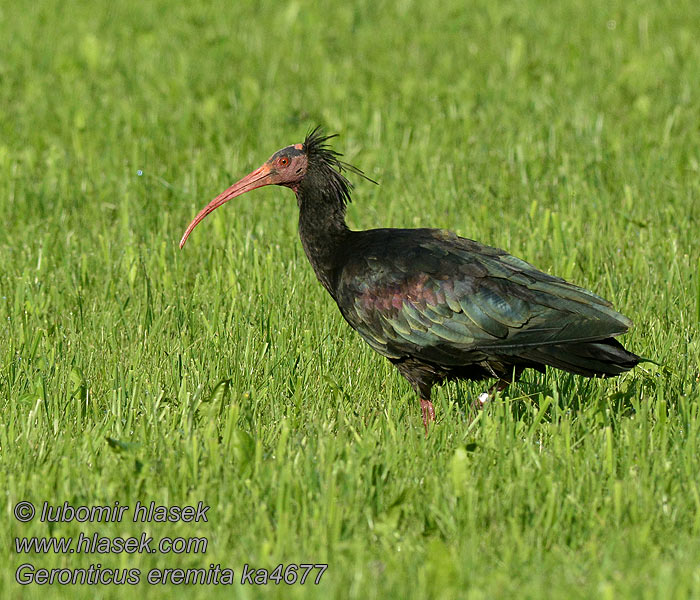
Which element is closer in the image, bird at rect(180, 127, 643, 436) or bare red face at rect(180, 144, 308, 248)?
bird at rect(180, 127, 643, 436)

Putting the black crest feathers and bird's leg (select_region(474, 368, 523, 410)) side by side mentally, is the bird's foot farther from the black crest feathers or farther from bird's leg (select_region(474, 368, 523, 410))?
the black crest feathers

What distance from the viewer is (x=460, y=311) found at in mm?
5113

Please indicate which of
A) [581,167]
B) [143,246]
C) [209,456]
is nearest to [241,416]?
[209,456]

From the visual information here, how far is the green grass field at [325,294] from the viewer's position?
12.7 ft

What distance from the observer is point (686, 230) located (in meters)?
7.69

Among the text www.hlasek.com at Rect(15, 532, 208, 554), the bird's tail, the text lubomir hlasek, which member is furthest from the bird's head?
the text www.hlasek.com at Rect(15, 532, 208, 554)

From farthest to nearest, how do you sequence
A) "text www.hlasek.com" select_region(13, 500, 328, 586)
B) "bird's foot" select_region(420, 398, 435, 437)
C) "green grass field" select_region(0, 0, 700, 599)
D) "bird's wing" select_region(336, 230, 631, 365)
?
"bird's foot" select_region(420, 398, 435, 437), "bird's wing" select_region(336, 230, 631, 365), "green grass field" select_region(0, 0, 700, 599), "text www.hlasek.com" select_region(13, 500, 328, 586)

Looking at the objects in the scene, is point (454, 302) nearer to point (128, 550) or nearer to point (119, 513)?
point (119, 513)

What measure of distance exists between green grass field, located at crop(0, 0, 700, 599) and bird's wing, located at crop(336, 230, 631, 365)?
0.31 metres

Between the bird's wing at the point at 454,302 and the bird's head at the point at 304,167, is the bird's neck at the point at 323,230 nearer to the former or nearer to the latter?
the bird's head at the point at 304,167

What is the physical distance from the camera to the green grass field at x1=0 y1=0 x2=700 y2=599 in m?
3.88

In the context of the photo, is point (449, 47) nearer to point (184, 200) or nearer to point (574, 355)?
point (184, 200)

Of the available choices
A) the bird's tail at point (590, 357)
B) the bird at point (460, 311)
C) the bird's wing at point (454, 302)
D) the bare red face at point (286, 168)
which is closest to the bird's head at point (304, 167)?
the bare red face at point (286, 168)

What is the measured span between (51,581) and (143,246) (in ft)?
13.5
